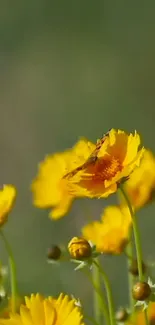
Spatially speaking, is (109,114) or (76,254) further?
(109,114)

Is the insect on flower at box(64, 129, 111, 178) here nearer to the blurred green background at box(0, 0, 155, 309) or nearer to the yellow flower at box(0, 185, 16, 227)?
the yellow flower at box(0, 185, 16, 227)

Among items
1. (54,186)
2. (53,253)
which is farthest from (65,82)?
(53,253)

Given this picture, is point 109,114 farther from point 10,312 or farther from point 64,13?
point 10,312

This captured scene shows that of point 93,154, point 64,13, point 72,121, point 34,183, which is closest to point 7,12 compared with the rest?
point 64,13

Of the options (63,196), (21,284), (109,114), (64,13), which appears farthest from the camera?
(64,13)

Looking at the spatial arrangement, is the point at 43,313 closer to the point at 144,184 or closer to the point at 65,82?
the point at 144,184

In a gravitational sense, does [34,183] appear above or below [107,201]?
below

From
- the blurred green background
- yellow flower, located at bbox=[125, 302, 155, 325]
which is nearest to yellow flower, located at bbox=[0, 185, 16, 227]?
yellow flower, located at bbox=[125, 302, 155, 325]
